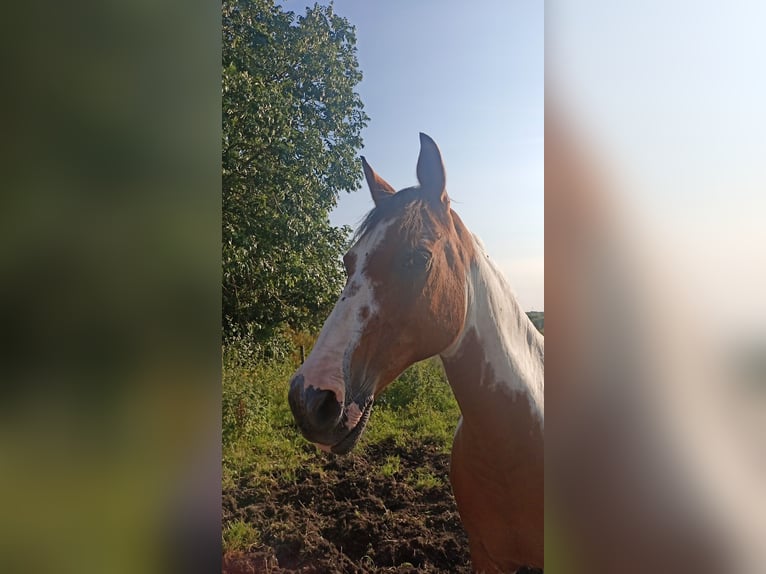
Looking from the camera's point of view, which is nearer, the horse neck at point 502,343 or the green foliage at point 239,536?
the horse neck at point 502,343

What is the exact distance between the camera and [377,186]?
1.34m

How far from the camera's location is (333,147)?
1424 millimetres

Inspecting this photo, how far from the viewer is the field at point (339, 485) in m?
1.33

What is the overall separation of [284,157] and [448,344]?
0.74 m

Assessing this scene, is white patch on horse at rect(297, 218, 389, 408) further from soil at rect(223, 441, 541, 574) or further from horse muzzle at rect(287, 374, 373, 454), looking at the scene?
soil at rect(223, 441, 541, 574)

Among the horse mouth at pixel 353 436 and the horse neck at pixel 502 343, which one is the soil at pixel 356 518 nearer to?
the horse mouth at pixel 353 436

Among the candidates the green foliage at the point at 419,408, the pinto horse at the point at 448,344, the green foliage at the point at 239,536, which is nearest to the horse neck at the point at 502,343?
the pinto horse at the point at 448,344

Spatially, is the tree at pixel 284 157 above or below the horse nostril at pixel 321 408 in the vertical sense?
above

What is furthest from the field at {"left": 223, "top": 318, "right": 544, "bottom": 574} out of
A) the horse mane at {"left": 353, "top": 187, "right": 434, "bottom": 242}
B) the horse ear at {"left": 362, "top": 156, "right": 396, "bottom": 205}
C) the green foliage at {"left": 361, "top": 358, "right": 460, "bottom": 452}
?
the horse ear at {"left": 362, "top": 156, "right": 396, "bottom": 205}

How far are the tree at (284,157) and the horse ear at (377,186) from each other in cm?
5

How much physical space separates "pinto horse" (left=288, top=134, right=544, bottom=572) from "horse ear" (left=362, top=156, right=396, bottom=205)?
0.10 feet

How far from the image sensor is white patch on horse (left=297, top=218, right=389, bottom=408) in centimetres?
127
